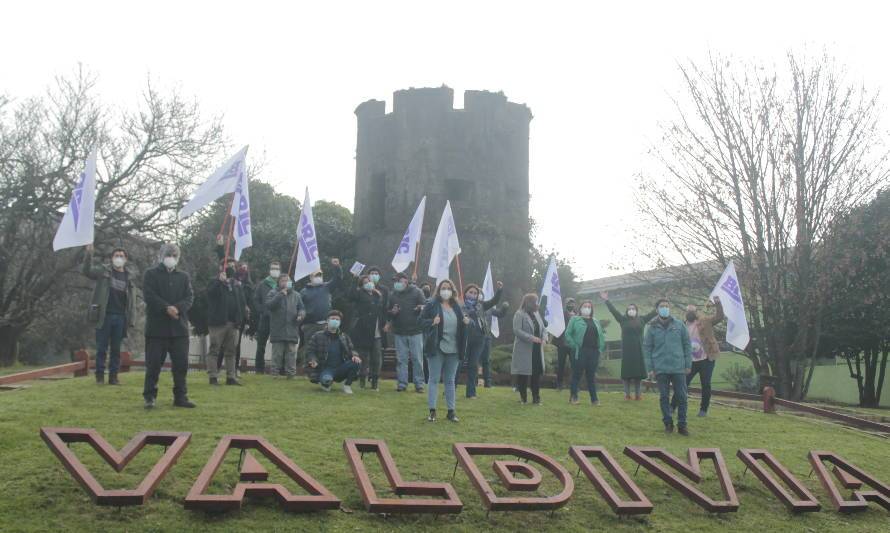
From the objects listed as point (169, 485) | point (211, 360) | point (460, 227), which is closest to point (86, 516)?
point (169, 485)

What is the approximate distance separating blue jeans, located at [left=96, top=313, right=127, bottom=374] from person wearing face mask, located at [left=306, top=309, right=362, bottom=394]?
297 centimetres

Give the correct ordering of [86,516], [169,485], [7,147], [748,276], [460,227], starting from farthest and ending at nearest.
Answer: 1. [460,227]
2. [7,147]
3. [748,276]
4. [169,485]
5. [86,516]

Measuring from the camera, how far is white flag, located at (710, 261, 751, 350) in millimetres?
15594

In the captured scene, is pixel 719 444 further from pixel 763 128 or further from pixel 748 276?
pixel 763 128

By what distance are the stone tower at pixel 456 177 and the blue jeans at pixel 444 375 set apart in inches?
889

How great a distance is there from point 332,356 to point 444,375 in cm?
304

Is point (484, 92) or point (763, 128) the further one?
point (484, 92)

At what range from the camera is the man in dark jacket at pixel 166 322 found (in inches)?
465

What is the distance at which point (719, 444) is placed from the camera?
1316 centimetres

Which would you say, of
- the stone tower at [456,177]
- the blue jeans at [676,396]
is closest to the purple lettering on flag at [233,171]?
the blue jeans at [676,396]

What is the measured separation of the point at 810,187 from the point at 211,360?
17.5 meters

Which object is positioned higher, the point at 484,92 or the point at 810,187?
the point at 484,92

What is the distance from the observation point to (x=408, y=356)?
16547 millimetres

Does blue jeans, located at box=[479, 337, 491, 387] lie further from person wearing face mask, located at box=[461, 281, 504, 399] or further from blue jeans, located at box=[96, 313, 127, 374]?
blue jeans, located at box=[96, 313, 127, 374]
